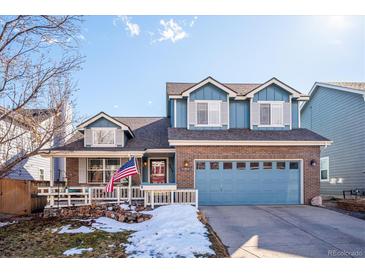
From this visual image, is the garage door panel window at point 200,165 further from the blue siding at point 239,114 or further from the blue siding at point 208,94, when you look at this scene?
the blue siding at point 208,94

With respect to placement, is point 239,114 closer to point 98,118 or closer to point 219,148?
point 219,148

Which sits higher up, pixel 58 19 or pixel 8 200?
pixel 58 19

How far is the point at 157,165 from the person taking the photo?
16.6 metres

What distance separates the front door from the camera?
16594 mm

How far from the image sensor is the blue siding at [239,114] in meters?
15.9

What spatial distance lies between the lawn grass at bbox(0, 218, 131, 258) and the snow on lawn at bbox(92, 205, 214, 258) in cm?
41

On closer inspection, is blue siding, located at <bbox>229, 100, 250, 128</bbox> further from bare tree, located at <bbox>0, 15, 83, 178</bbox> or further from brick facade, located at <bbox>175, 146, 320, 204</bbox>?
bare tree, located at <bbox>0, 15, 83, 178</bbox>

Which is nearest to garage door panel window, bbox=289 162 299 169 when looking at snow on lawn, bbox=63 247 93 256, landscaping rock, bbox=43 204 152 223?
landscaping rock, bbox=43 204 152 223

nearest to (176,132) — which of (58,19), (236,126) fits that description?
(236,126)

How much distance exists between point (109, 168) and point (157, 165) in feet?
8.19

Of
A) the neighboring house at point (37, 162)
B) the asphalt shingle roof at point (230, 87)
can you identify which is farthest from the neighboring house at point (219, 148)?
the neighboring house at point (37, 162)
